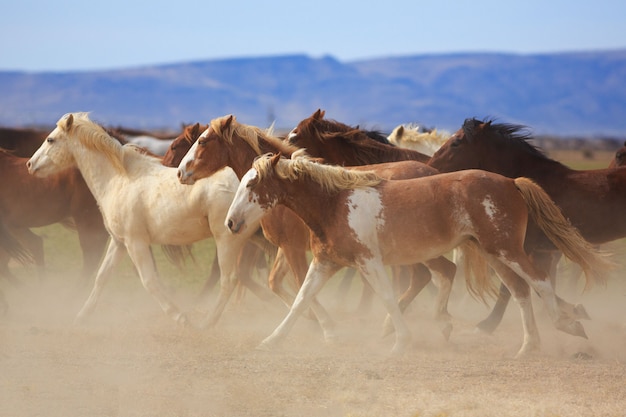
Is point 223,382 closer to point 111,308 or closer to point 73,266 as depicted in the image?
point 111,308

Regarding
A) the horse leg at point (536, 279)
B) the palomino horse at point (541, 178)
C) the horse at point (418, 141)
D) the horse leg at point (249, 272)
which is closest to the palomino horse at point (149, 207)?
the horse leg at point (249, 272)

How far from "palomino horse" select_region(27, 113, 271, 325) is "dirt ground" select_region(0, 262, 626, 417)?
0.51 meters

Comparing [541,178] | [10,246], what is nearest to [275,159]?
[541,178]

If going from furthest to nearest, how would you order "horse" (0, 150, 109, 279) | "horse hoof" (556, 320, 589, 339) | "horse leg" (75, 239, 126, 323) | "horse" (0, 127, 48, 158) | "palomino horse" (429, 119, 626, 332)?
"horse" (0, 127, 48, 158), "horse" (0, 150, 109, 279), "horse leg" (75, 239, 126, 323), "palomino horse" (429, 119, 626, 332), "horse hoof" (556, 320, 589, 339)

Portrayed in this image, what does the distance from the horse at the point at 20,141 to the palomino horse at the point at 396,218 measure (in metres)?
5.72

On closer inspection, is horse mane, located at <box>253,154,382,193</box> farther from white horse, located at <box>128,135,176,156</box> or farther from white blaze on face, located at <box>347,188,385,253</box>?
white horse, located at <box>128,135,176,156</box>

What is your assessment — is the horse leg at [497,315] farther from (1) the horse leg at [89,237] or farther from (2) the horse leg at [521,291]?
(1) the horse leg at [89,237]

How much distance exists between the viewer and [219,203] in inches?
306

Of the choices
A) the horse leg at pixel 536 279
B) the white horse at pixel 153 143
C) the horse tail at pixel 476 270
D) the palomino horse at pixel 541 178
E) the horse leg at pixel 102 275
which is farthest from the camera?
the white horse at pixel 153 143

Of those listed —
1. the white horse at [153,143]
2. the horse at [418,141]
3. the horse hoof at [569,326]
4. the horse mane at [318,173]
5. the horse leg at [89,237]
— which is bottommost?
the white horse at [153,143]

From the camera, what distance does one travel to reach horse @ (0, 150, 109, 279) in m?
9.48

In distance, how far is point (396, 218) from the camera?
266 inches

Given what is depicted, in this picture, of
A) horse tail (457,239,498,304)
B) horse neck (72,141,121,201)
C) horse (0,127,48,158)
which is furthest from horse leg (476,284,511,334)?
horse (0,127,48,158)

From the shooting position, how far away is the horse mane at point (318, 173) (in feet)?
22.3
